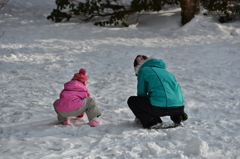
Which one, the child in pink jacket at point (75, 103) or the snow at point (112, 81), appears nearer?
the snow at point (112, 81)

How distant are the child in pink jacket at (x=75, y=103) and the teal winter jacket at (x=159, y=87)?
2.36 ft

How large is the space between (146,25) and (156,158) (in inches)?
368

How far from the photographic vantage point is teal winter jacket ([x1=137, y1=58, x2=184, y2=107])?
12.9ft

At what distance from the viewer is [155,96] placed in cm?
395

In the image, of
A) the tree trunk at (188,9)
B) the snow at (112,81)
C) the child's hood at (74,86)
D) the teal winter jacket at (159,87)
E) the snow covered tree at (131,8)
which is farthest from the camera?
the tree trunk at (188,9)

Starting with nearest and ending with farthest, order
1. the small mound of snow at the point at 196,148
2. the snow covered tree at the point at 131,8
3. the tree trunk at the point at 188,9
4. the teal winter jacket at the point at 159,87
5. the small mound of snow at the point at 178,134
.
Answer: the small mound of snow at the point at 196,148, the small mound of snow at the point at 178,134, the teal winter jacket at the point at 159,87, the snow covered tree at the point at 131,8, the tree trunk at the point at 188,9

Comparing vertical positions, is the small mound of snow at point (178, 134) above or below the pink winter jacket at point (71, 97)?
below

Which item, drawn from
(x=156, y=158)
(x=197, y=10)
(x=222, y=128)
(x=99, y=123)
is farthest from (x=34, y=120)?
(x=197, y=10)

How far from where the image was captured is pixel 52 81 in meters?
6.75

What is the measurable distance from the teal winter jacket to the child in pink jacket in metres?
0.72

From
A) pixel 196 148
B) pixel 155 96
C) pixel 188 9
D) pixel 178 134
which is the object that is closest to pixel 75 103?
pixel 155 96

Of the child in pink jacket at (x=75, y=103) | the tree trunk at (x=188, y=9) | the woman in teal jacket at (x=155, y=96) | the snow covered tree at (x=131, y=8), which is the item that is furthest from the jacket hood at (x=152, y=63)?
the tree trunk at (x=188, y=9)

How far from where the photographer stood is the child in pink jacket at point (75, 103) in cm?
402

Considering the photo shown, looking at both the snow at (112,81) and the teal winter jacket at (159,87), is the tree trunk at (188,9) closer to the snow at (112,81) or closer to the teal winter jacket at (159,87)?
the snow at (112,81)
